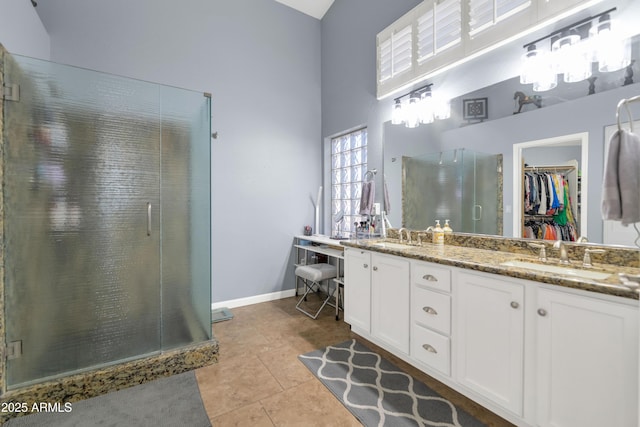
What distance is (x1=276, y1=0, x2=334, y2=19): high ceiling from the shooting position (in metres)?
3.77

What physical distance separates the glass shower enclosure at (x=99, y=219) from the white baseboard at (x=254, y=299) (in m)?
1.21

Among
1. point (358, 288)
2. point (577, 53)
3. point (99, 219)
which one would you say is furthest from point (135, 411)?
point (577, 53)

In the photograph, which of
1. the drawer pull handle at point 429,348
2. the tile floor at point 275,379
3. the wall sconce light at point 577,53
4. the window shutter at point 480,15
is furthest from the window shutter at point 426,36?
the tile floor at point 275,379

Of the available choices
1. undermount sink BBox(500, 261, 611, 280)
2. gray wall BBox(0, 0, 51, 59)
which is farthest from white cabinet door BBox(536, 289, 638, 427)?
gray wall BBox(0, 0, 51, 59)

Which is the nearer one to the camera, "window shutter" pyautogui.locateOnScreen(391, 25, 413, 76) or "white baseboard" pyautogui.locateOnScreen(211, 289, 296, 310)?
"window shutter" pyautogui.locateOnScreen(391, 25, 413, 76)

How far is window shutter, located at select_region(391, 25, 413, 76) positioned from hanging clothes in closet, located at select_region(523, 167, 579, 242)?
4.97 ft

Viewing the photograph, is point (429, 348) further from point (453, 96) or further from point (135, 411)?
point (453, 96)

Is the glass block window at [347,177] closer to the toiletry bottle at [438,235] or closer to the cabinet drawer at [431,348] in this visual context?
the toiletry bottle at [438,235]

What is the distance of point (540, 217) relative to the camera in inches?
71.5

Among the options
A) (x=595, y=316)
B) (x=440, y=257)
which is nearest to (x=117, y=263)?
(x=440, y=257)

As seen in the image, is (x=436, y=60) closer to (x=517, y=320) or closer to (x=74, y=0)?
(x=517, y=320)

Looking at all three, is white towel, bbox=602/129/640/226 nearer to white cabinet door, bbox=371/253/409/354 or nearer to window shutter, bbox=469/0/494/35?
white cabinet door, bbox=371/253/409/354

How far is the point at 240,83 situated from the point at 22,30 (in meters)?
1.87

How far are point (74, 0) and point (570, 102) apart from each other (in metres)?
4.19
